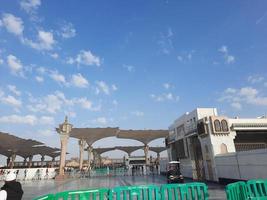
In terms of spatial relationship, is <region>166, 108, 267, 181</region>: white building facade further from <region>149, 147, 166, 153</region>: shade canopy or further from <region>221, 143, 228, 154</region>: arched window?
<region>149, 147, 166, 153</region>: shade canopy

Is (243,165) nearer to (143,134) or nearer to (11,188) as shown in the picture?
(11,188)

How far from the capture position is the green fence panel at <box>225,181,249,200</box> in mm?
6316

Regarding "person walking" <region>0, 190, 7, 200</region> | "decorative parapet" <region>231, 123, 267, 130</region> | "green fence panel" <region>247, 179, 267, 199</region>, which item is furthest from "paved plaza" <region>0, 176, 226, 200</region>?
"person walking" <region>0, 190, 7, 200</region>

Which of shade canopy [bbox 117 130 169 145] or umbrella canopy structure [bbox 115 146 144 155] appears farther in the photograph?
umbrella canopy structure [bbox 115 146 144 155]

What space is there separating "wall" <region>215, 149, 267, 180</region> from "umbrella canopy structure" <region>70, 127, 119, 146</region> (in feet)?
76.8

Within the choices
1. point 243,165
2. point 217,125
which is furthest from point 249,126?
point 243,165

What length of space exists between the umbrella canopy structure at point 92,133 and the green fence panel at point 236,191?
102ft

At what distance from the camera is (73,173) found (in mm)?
30875

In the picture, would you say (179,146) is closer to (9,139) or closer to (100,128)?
(100,128)

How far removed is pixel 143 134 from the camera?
42.9 meters

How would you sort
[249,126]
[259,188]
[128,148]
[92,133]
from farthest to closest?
[128,148]
[92,133]
[249,126]
[259,188]

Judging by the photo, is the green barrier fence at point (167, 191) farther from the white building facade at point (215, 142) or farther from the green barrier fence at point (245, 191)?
the white building facade at point (215, 142)

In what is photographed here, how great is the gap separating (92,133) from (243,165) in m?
28.2

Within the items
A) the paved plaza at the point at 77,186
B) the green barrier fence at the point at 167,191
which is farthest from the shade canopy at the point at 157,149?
the green barrier fence at the point at 167,191
